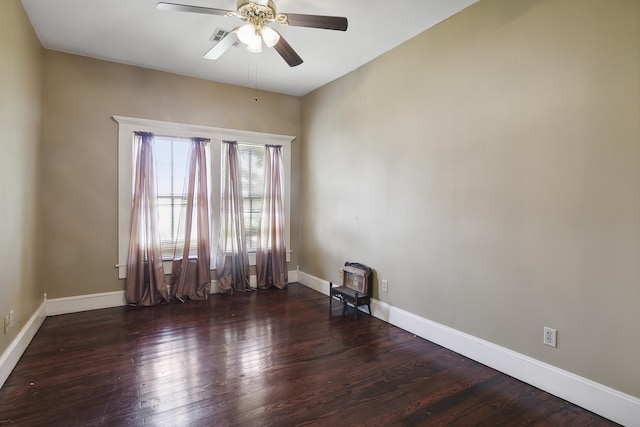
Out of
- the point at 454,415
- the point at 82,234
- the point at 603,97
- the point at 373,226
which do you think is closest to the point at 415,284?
the point at 373,226

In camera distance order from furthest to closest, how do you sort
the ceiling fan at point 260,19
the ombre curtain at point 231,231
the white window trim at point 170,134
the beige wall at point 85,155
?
the ombre curtain at point 231,231 → the white window trim at point 170,134 → the beige wall at point 85,155 → the ceiling fan at point 260,19

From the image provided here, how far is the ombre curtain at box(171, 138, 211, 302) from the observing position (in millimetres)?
4340

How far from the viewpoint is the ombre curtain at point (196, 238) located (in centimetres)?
434

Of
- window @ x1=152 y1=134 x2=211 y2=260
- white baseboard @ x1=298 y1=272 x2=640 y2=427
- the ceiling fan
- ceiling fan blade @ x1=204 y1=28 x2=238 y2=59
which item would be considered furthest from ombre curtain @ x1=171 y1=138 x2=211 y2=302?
white baseboard @ x1=298 y1=272 x2=640 y2=427

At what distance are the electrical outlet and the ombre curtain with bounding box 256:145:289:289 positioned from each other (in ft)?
11.1

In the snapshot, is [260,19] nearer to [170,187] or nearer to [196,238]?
[170,187]

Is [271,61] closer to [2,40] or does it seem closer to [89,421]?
[2,40]

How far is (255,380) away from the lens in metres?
2.43

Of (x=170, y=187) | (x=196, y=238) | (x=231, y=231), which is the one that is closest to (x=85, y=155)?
(x=170, y=187)

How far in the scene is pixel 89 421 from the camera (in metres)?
1.97

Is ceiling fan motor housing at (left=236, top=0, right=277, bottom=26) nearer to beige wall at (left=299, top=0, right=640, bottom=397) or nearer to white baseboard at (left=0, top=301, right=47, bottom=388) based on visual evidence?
beige wall at (left=299, top=0, right=640, bottom=397)

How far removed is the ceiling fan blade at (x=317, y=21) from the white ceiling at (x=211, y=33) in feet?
1.64

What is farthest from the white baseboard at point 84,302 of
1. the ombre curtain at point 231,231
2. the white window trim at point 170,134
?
the ombre curtain at point 231,231

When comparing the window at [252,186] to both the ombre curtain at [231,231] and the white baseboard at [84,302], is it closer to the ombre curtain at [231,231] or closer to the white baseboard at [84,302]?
the ombre curtain at [231,231]
